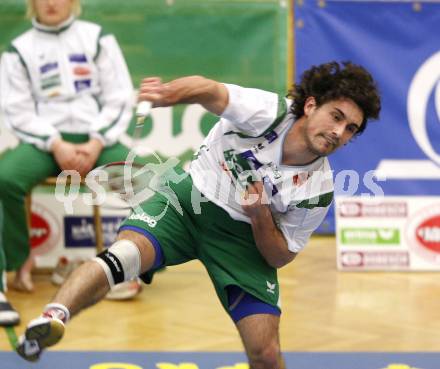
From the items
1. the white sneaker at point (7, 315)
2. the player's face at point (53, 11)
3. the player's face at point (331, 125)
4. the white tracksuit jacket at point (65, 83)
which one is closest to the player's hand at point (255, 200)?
the player's face at point (331, 125)

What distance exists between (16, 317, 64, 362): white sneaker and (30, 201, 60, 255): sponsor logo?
3214 millimetres

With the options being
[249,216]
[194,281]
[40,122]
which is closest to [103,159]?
[40,122]

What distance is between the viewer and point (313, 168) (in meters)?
4.31

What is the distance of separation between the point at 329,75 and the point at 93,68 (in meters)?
2.63

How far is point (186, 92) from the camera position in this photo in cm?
375

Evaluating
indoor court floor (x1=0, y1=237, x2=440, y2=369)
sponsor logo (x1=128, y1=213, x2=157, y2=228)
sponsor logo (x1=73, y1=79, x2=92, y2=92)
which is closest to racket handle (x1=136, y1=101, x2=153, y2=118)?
sponsor logo (x1=128, y1=213, x2=157, y2=228)

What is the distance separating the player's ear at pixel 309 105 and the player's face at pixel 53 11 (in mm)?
2725

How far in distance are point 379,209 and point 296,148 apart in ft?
10.4

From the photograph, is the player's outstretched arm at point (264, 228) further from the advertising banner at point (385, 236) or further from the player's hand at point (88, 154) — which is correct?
the advertising banner at point (385, 236)

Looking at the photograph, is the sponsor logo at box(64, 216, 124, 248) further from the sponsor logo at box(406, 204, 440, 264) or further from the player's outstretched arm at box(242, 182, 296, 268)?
the player's outstretched arm at box(242, 182, 296, 268)

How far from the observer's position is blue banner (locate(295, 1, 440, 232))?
776 centimetres

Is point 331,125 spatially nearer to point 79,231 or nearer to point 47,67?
point 47,67

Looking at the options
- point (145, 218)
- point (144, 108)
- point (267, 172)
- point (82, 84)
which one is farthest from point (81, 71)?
point (144, 108)

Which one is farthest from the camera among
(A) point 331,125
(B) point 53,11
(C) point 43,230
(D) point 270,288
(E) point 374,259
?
(E) point 374,259
